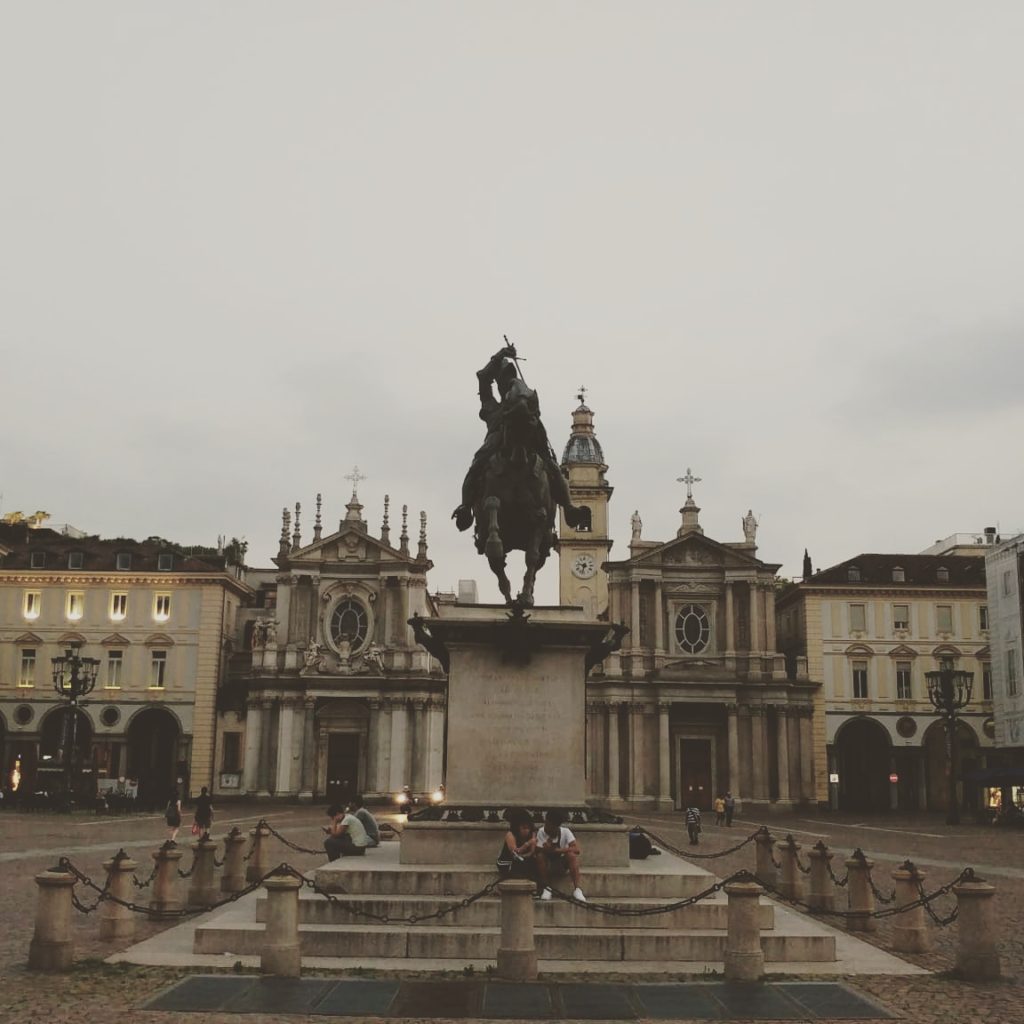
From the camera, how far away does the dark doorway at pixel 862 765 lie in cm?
6512

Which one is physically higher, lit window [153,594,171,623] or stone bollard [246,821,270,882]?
lit window [153,594,171,623]

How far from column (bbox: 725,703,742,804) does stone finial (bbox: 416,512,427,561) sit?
18.9 metres

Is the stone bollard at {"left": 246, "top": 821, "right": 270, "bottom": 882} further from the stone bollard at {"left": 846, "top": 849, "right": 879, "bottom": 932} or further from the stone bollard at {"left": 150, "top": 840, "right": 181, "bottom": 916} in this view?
the stone bollard at {"left": 846, "top": 849, "right": 879, "bottom": 932}

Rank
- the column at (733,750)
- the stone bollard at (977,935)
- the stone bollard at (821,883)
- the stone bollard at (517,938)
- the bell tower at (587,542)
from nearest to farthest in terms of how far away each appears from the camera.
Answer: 1. the stone bollard at (517,938)
2. the stone bollard at (977,935)
3. the stone bollard at (821,883)
4. the column at (733,750)
5. the bell tower at (587,542)

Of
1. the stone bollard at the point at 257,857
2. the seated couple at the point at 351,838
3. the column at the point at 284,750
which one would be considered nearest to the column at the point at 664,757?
the column at the point at 284,750

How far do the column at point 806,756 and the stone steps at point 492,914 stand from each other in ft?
172

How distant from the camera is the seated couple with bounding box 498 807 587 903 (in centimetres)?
1273

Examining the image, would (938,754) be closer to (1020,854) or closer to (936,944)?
(1020,854)

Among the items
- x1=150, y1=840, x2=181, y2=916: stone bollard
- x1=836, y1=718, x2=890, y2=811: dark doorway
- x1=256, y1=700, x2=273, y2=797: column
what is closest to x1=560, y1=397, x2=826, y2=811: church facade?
x1=836, y1=718, x2=890, y2=811: dark doorway

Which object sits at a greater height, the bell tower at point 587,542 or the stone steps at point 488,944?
the bell tower at point 587,542

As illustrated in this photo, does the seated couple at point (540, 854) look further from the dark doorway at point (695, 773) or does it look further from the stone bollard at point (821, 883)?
the dark doorway at point (695, 773)

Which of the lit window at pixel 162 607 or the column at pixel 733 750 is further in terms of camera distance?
the lit window at pixel 162 607

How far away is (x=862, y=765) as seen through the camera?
66375 millimetres

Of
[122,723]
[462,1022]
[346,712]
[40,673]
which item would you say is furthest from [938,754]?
[462,1022]
